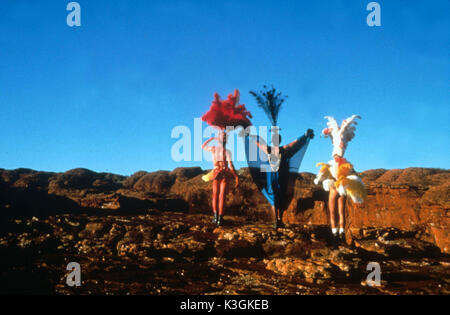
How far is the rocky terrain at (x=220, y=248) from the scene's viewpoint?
3922 mm

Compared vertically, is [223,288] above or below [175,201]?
below

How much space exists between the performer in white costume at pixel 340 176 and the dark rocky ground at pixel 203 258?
77 centimetres

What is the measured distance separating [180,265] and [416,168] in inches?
608

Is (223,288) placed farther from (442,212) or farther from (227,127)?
(442,212)

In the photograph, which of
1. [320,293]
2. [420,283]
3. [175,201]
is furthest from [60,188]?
[420,283]

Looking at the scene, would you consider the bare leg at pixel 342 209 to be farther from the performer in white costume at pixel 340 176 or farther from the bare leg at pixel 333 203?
the bare leg at pixel 333 203

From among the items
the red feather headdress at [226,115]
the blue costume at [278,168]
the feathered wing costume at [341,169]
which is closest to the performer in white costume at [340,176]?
the feathered wing costume at [341,169]

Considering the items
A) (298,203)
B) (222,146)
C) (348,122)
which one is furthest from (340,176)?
(298,203)

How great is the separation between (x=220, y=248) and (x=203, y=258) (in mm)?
420

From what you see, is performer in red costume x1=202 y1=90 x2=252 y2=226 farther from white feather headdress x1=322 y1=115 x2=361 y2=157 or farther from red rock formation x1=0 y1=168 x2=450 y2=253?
white feather headdress x1=322 y1=115 x2=361 y2=157

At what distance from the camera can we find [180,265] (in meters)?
4.97

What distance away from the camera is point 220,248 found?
563 cm

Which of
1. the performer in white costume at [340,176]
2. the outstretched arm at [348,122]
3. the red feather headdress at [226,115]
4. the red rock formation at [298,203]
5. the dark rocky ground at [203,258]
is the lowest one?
the dark rocky ground at [203,258]
